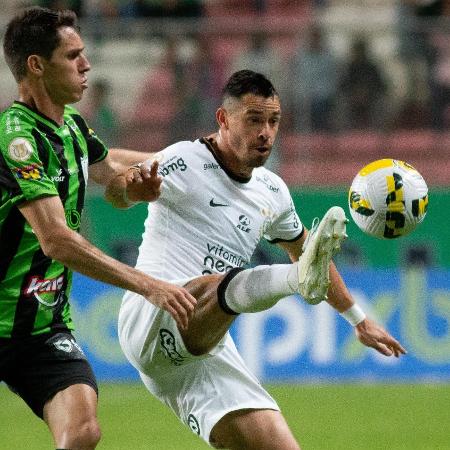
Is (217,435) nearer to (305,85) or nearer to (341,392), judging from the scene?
(341,392)

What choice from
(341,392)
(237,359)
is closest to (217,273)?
(237,359)

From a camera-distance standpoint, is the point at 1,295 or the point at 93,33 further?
the point at 93,33

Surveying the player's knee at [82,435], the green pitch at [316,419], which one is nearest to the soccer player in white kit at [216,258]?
the player's knee at [82,435]

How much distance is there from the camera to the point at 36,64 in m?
5.80

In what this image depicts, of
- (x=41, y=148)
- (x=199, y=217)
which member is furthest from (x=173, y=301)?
(x=199, y=217)

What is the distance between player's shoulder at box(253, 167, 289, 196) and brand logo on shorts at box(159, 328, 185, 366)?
1.01 m

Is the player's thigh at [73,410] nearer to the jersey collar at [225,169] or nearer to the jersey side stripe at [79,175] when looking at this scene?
the jersey side stripe at [79,175]

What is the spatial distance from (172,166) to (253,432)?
1.45 metres

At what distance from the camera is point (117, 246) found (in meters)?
13.1

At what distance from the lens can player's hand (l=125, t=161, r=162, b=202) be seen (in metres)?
5.78

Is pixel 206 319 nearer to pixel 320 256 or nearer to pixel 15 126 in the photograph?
pixel 320 256

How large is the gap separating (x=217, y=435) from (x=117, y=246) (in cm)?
692

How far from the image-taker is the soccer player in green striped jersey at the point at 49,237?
17.6ft

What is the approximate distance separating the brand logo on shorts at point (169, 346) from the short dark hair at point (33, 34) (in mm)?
1452
